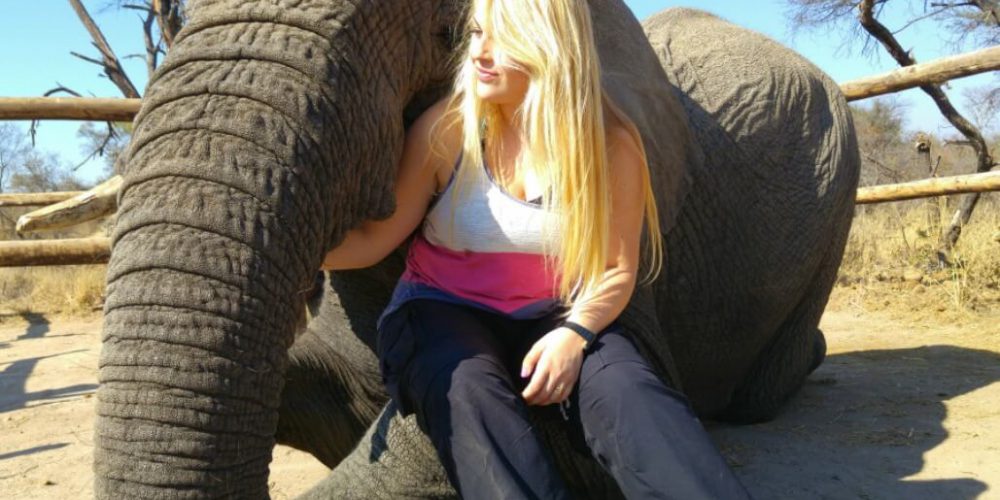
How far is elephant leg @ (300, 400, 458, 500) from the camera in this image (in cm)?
291

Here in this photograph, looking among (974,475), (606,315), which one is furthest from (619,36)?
(974,475)

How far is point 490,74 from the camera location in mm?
2486

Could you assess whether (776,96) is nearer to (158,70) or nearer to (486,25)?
(486,25)

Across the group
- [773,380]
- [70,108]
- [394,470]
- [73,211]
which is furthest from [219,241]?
[70,108]

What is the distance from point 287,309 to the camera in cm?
209

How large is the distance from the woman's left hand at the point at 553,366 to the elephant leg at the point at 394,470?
0.62m

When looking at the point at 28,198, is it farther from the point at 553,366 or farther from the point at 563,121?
the point at 553,366

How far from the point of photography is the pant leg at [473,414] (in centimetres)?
219

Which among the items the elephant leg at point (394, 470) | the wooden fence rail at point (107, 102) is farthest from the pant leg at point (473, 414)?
the wooden fence rail at point (107, 102)

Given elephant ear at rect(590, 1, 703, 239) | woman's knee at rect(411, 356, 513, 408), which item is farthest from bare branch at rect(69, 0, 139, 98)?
woman's knee at rect(411, 356, 513, 408)

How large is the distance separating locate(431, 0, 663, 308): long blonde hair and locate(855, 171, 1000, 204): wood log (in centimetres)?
478

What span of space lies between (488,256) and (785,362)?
107 inches

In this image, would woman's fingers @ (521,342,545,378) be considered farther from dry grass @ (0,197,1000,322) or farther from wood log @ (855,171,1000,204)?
dry grass @ (0,197,1000,322)

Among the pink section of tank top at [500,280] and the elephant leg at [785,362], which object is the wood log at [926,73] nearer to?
the elephant leg at [785,362]
